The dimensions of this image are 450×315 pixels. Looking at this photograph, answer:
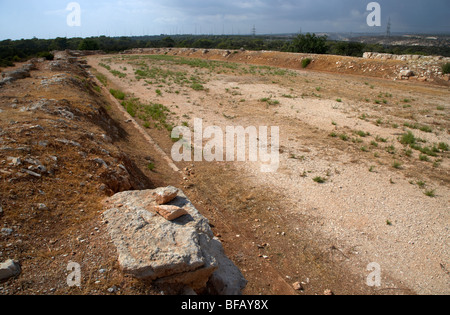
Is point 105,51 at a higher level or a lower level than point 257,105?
higher

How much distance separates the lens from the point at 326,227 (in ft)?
18.2

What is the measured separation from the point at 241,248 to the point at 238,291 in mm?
1046

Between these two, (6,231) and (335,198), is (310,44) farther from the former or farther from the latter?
(6,231)

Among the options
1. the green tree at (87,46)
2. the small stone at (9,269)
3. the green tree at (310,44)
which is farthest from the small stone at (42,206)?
the green tree at (87,46)

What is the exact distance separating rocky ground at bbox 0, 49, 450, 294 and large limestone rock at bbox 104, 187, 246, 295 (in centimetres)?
19

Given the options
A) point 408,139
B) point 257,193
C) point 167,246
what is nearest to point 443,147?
point 408,139

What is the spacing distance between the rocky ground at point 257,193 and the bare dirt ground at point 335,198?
3 cm

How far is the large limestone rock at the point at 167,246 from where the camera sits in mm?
3395

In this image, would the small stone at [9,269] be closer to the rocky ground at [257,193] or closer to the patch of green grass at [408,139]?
the rocky ground at [257,193]

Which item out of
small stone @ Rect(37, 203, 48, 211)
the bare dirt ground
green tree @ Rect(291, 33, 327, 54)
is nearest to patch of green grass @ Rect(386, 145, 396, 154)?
the bare dirt ground

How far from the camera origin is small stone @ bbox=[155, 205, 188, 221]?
413 cm
